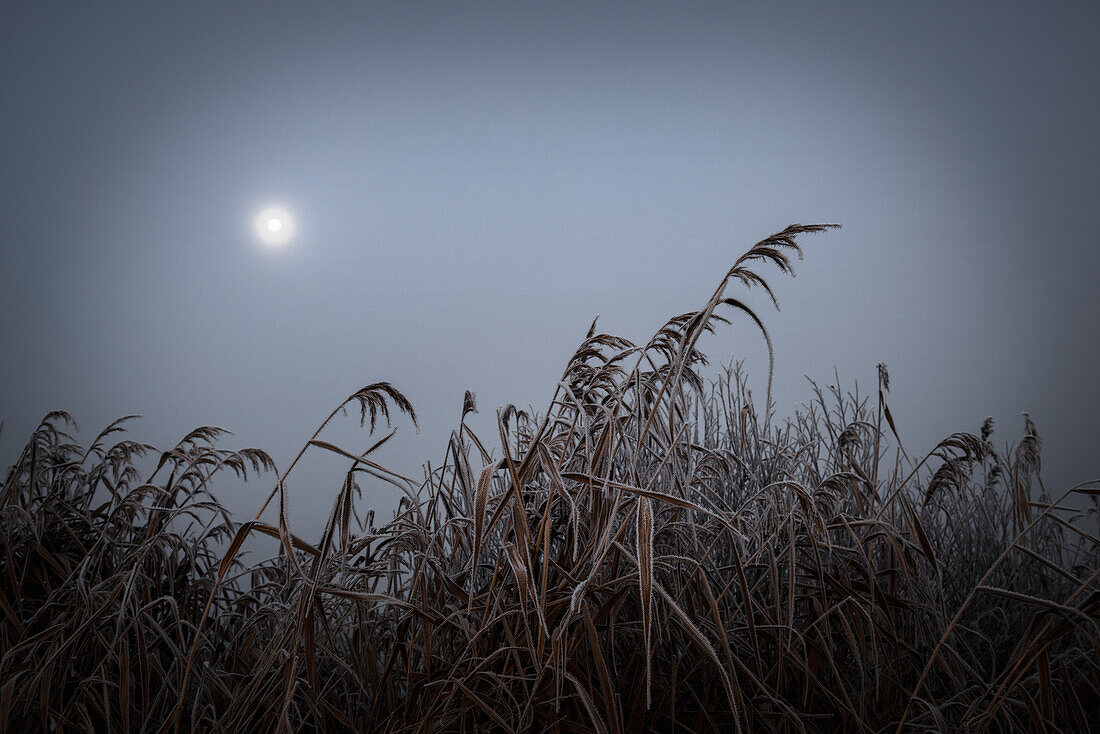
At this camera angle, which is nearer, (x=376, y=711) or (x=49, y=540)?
(x=376, y=711)

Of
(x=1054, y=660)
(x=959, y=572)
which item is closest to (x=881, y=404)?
(x=1054, y=660)

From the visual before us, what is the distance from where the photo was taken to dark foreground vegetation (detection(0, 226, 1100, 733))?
0.83m

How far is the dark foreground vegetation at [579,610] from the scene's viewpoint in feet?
2.71

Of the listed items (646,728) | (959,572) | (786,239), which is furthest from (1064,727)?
(786,239)

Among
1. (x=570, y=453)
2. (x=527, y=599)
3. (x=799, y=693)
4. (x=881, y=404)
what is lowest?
(x=799, y=693)

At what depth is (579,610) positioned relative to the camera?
34.5 inches

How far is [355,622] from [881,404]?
1.17 m

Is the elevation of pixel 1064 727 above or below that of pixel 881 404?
below

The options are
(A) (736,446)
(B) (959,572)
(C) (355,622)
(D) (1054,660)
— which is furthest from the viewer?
(A) (736,446)

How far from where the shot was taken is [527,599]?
741mm

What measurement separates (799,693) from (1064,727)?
52 centimetres

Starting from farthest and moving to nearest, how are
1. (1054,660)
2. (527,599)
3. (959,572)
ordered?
(959,572), (1054,660), (527,599)

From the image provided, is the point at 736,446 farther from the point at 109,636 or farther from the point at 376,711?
the point at 109,636

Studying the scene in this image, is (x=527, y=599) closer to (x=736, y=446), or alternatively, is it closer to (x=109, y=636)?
(x=109, y=636)
